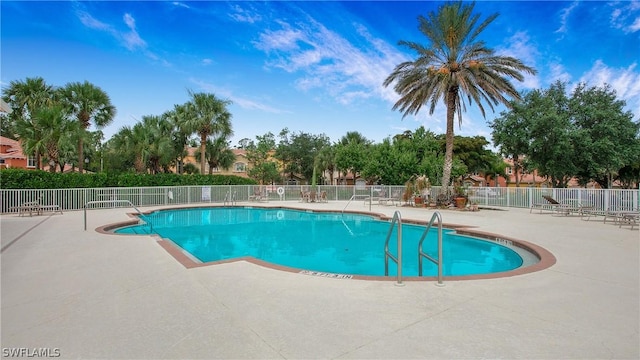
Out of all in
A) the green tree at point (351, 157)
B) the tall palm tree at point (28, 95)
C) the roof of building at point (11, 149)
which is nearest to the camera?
the tall palm tree at point (28, 95)

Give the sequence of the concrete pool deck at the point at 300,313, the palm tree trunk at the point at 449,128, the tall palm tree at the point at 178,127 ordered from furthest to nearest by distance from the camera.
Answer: the tall palm tree at the point at 178,127 → the palm tree trunk at the point at 449,128 → the concrete pool deck at the point at 300,313

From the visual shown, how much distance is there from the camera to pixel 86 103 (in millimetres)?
20562

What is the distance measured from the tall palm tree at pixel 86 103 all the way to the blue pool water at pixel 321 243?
28.0ft

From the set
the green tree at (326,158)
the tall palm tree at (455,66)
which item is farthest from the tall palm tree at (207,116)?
the tall palm tree at (455,66)

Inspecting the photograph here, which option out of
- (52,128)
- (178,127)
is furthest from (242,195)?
(52,128)

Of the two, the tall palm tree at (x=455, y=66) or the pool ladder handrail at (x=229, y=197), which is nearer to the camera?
the tall palm tree at (x=455, y=66)

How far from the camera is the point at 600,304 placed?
3.88 m

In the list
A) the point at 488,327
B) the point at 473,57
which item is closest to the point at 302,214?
the point at 473,57

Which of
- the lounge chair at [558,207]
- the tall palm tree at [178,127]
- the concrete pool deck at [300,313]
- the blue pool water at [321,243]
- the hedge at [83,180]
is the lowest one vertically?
the blue pool water at [321,243]

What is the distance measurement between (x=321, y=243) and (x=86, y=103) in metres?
18.4

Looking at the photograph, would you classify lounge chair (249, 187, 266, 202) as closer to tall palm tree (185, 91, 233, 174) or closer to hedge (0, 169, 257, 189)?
hedge (0, 169, 257, 189)

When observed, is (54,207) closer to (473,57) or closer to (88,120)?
(88,120)

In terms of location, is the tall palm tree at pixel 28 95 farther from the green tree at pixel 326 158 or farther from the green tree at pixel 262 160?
the green tree at pixel 326 158

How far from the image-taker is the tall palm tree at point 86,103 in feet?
66.9
